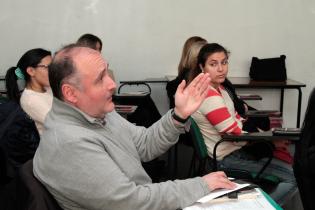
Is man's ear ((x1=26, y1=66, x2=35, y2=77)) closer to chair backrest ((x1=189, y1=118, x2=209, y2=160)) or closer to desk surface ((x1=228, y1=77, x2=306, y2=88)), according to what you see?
chair backrest ((x1=189, y1=118, x2=209, y2=160))

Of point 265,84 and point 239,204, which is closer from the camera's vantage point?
point 239,204

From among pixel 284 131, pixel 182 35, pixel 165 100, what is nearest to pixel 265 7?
pixel 182 35

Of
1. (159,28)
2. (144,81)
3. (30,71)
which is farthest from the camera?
(159,28)

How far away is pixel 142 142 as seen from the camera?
1.52 metres

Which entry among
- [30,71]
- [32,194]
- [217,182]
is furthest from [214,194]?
[30,71]

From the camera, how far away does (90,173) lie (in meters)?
1.05

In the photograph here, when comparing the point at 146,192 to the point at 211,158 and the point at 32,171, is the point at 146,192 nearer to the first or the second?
the point at 32,171

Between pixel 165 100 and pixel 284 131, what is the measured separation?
262 centimetres

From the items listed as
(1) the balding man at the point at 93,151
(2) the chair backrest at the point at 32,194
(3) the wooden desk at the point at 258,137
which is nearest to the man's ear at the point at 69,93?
(1) the balding man at the point at 93,151

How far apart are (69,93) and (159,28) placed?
3.28 metres

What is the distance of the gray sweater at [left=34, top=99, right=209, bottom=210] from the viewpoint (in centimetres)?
106

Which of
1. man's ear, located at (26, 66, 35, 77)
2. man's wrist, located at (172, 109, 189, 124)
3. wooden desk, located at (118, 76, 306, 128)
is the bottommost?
wooden desk, located at (118, 76, 306, 128)

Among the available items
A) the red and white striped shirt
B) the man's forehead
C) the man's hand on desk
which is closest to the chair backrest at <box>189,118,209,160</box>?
the red and white striped shirt

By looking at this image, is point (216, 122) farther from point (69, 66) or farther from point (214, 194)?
point (69, 66)
